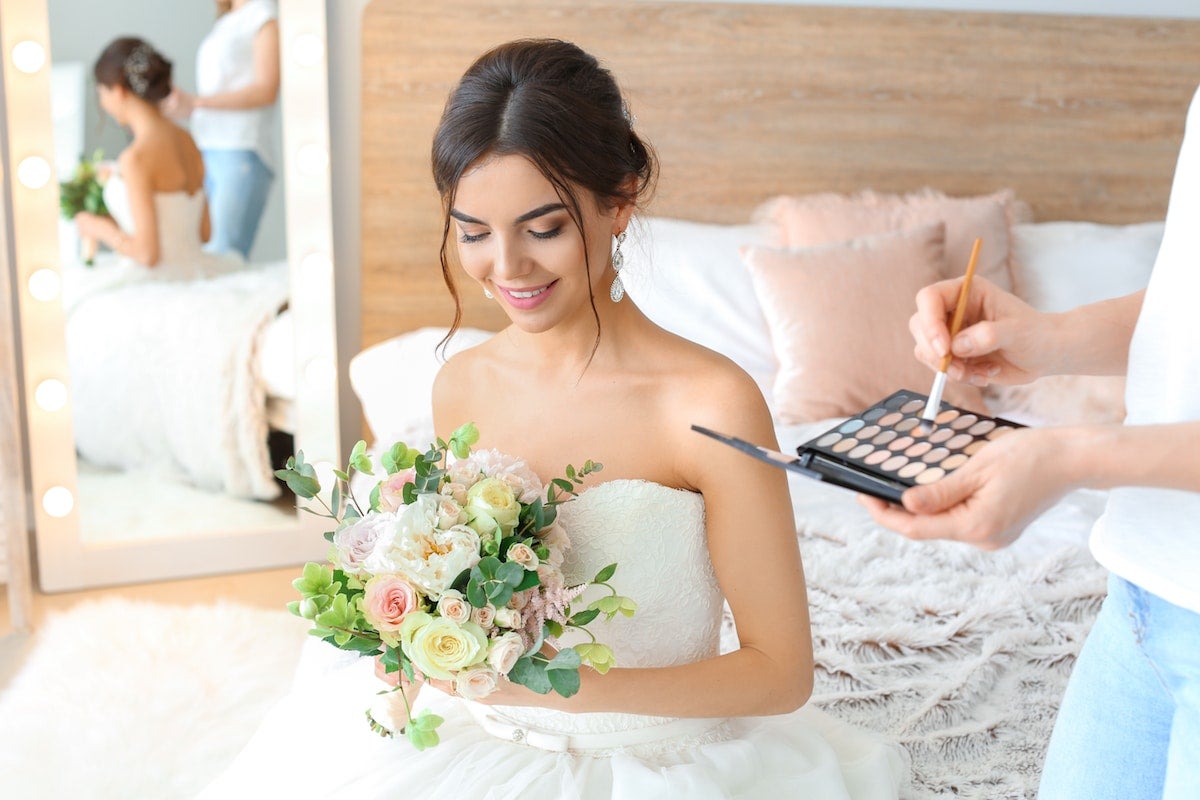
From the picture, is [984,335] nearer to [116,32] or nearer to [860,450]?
[860,450]

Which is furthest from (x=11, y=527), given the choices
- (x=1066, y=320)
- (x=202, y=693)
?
(x=1066, y=320)

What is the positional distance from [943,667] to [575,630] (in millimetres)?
706

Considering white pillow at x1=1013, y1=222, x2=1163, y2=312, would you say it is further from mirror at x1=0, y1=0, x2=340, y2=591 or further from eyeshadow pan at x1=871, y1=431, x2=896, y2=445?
eyeshadow pan at x1=871, y1=431, x2=896, y2=445

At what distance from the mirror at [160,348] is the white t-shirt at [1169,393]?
2.31 metres

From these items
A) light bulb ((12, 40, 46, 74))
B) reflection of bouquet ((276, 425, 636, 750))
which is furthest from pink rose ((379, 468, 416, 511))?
light bulb ((12, 40, 46, 74))

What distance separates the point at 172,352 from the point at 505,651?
7.06ft

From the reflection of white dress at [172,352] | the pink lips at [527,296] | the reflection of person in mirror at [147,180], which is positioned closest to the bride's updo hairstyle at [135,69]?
the reflection of person in mirror at [147,180]

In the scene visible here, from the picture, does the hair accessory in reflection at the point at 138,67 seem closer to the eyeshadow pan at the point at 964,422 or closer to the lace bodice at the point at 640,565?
the lace bodice at the point at 640,565

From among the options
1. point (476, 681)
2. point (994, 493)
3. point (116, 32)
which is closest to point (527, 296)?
point (476, 681)

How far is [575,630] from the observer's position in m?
1.33

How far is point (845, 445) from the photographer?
41.1 inches

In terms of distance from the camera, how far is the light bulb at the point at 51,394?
112 inches

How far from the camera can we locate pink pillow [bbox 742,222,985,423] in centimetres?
267

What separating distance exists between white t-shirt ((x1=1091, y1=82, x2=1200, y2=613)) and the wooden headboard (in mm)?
2144
